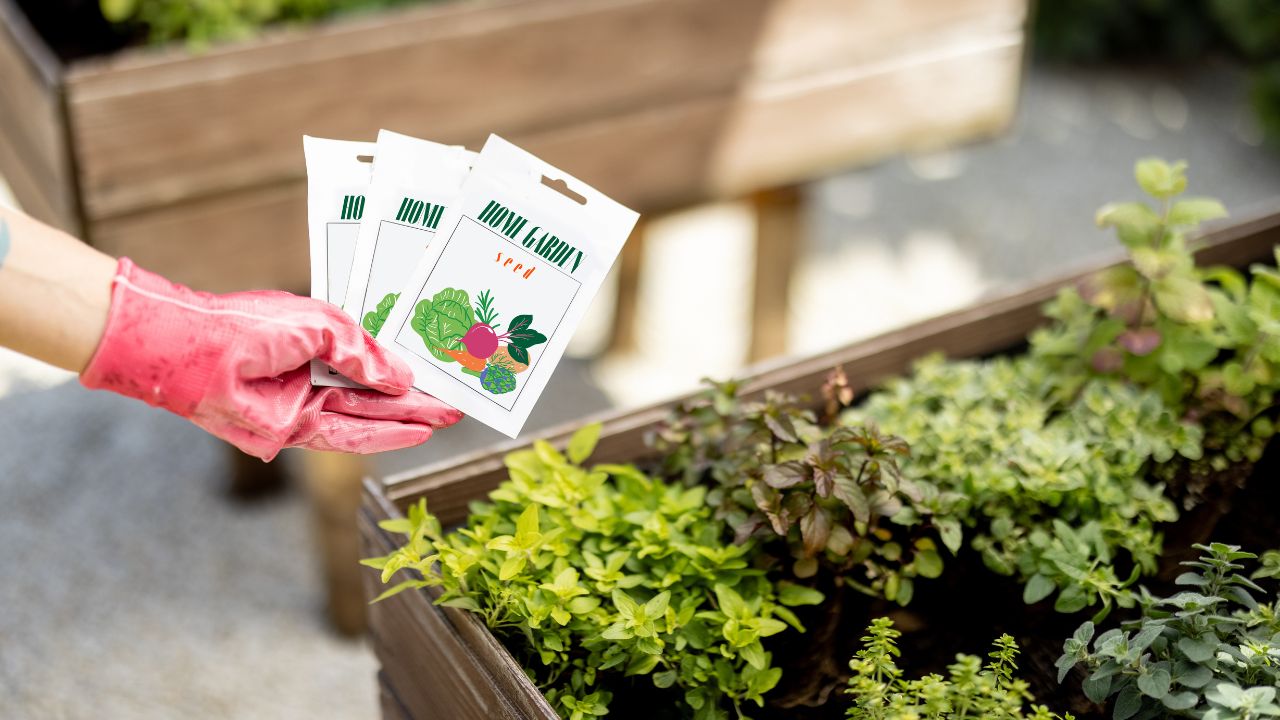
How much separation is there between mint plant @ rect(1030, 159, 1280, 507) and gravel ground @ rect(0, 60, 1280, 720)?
1211 mm

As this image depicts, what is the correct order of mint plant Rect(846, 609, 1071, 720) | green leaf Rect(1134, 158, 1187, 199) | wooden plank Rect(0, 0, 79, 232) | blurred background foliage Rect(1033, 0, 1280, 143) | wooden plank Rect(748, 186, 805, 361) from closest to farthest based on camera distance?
mint plant Rect(846, 609, 1071, 720) → green leaf Rect(1134, 158, 1187, 199) → wooden plank Rect(0, 0, 79, 232) → wooden plank Rect(748, 186, 805, 361) → blurred background foliage Rect(1033, 0, 1280, 143)

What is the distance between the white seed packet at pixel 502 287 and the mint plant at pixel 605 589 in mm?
118

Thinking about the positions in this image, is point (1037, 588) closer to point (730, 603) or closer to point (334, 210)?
point (730, 603)

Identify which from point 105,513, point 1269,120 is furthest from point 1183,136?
point 105,513

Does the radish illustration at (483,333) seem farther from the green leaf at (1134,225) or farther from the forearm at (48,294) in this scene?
the green leaf at (1134,225)

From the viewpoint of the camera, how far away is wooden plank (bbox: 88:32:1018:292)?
221 cm

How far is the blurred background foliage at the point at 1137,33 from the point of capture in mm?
4723

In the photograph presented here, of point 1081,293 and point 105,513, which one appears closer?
point 1081,293

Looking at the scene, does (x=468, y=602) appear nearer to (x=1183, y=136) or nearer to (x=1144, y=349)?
(x=1144, y=349)

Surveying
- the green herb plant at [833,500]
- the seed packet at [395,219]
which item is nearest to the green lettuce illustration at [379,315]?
the seed packet at [395,219]

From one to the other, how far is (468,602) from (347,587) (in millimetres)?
1376

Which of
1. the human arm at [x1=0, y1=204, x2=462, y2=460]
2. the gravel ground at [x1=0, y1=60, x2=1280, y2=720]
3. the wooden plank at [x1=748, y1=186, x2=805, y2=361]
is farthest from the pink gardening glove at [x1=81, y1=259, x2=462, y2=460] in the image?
the wooden plank at [x1=748, y1=186, x2=805, y2=361]

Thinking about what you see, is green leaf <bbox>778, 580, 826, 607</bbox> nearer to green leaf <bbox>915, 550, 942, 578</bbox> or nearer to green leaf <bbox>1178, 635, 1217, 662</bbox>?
green leaf <bbox>915, 550, 942, 578</bbox>

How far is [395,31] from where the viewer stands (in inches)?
88.7
